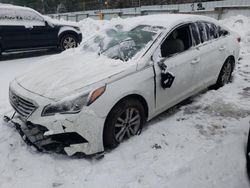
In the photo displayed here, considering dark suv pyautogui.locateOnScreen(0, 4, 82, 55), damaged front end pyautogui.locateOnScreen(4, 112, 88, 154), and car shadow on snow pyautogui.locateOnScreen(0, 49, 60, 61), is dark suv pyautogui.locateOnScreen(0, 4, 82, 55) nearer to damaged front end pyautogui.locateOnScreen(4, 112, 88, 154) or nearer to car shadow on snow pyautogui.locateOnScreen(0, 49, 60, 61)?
car shadow on snow pyautogui.locateOnScreen(0, 49, 60, 61)

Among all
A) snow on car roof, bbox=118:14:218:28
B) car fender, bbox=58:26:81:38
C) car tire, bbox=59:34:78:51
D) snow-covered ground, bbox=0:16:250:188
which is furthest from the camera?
car tire, bbox=59:34:78:51

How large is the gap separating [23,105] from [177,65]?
2.30 m

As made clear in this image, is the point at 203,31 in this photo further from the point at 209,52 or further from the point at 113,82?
the point at 113,82

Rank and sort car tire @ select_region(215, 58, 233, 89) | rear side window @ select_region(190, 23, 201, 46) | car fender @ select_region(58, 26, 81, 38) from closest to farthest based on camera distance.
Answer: rear side window @ select_region(190, 23, 201, 46)
car tire @ select_region(215, 58, 233, 89)
car fender @ select_region(58, 26, 81, 38)

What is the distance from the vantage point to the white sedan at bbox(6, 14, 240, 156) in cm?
309

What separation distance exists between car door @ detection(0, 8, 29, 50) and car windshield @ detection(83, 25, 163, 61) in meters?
5.27

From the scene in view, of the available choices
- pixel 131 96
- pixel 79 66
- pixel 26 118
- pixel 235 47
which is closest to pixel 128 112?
pixel 131 96

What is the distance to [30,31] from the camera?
30.2 ft

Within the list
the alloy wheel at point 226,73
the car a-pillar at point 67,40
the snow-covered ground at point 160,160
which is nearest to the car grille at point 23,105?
the snow-covered ground at point 160,160

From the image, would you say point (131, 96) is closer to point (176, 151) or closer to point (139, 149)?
point (139, 149)

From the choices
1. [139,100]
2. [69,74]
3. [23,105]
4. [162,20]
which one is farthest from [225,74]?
[23,105]

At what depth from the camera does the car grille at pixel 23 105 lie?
3187 millimetres

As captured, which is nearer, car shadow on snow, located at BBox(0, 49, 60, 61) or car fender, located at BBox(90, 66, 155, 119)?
car fender, located at BBox(90, 66, 155, 119)

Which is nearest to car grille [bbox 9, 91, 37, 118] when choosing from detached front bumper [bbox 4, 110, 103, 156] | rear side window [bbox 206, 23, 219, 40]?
detached front bumper [bbox 4, 110, 103, 156]
